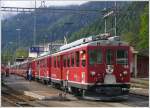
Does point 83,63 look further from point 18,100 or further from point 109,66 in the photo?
point 18,100

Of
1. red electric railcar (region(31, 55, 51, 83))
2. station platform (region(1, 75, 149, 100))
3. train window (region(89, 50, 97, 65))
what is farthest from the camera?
red electric railcar (region(31, 55, 51, 83))

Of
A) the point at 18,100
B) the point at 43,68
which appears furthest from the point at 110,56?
the point at 43,68

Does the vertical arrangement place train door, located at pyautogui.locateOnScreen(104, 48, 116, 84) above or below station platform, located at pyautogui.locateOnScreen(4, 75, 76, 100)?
above

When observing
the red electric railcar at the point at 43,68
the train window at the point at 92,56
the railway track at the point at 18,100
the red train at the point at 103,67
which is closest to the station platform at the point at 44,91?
the railway track at the point at 18,100

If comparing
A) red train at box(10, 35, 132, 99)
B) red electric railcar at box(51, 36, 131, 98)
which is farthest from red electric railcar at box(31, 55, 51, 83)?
red electric railcar at box(51, 36, 131, 98)

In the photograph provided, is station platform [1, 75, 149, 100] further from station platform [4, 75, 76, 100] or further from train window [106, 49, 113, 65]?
train window [106, 49, 113, 65]

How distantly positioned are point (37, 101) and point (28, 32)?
5944 inches

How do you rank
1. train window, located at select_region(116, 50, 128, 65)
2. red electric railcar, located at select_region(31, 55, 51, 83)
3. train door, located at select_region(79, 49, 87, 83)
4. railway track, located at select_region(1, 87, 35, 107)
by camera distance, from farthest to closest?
red electric railcar, located at select_region(31, 55, 51, 83)
train window, located at select_region(116, 50, 128, 65)
train door, located at select_region(79, 49, 87, 83)
railway track, located at select_region(1, 87, 35, 107)

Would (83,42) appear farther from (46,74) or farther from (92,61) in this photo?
(46,74)

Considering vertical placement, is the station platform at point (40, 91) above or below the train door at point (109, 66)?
below

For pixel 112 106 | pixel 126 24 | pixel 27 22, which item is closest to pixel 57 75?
pixel 112 106

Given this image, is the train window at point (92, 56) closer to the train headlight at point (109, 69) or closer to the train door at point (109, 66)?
the train door at point (109, 66)

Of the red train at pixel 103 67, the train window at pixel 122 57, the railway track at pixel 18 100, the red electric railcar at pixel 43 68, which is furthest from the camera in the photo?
the red electric railcar at pixel 43 68

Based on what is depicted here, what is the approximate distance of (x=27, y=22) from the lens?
166 m
